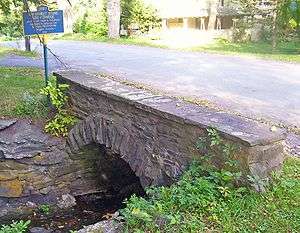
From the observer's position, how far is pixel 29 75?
1189 centimetres

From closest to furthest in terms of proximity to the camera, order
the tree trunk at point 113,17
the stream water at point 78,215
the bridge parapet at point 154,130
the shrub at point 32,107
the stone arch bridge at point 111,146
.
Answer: the bridge parapet at point 154,130
the stone arch bridge at point 111,146
the stream water at point 78,215
the shrub at point 32,107
the tree trunk at point 113,17

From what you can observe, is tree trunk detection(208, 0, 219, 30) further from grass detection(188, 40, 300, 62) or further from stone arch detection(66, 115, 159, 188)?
stone arch detection(66, 115, 159, 188)

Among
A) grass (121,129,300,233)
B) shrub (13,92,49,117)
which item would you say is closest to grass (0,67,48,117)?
shrub (13,92,49,117)

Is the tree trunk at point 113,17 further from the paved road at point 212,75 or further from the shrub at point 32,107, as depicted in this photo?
the shrub at point 32,107

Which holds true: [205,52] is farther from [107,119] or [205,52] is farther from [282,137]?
[282,137]

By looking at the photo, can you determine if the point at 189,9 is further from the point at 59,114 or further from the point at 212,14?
the point at 59,114

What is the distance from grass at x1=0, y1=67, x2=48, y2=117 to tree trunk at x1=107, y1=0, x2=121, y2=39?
13.7 meters

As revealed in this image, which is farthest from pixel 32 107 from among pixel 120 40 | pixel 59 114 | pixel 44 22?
pixel 120 40

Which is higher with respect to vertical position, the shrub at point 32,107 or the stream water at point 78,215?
the shrub at point 32,107

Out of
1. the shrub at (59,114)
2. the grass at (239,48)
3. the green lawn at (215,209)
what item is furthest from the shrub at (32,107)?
the grass at (239,48)

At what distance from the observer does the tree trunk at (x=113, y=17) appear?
25031mm

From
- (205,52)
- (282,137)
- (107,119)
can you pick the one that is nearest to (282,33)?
(205,52)

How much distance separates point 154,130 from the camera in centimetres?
598

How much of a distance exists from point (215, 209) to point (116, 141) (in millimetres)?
2728
